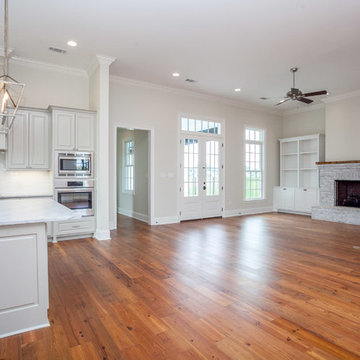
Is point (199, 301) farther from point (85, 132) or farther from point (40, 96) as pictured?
point (40, 96)

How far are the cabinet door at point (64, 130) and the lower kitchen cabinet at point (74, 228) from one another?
1341 mm

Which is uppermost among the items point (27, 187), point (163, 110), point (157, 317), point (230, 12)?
point (230, 12)

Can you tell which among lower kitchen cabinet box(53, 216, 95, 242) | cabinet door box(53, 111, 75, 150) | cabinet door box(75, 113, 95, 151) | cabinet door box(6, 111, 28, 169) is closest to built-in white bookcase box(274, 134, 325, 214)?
lower kitchen cabinet box(53, 216, 95, 242)

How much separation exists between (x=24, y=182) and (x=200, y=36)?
4.05 m

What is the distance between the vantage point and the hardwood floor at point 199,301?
1.93 meters

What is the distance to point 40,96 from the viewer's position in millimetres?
5328

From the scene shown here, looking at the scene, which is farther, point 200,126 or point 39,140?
point 200,126

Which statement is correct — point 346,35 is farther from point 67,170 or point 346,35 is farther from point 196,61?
point 67,170

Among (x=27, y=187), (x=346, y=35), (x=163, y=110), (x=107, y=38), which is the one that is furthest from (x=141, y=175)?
(x=346, y=35)

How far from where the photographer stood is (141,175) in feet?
23.9

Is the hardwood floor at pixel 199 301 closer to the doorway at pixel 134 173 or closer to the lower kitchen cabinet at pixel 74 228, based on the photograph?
the lower kitchen cabinet at pixel 74 228

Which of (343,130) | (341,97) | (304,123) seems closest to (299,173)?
(304,123)

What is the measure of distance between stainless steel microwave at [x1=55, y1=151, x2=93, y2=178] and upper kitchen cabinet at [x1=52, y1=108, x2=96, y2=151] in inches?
4.4

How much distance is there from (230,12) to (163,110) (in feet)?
10.9
